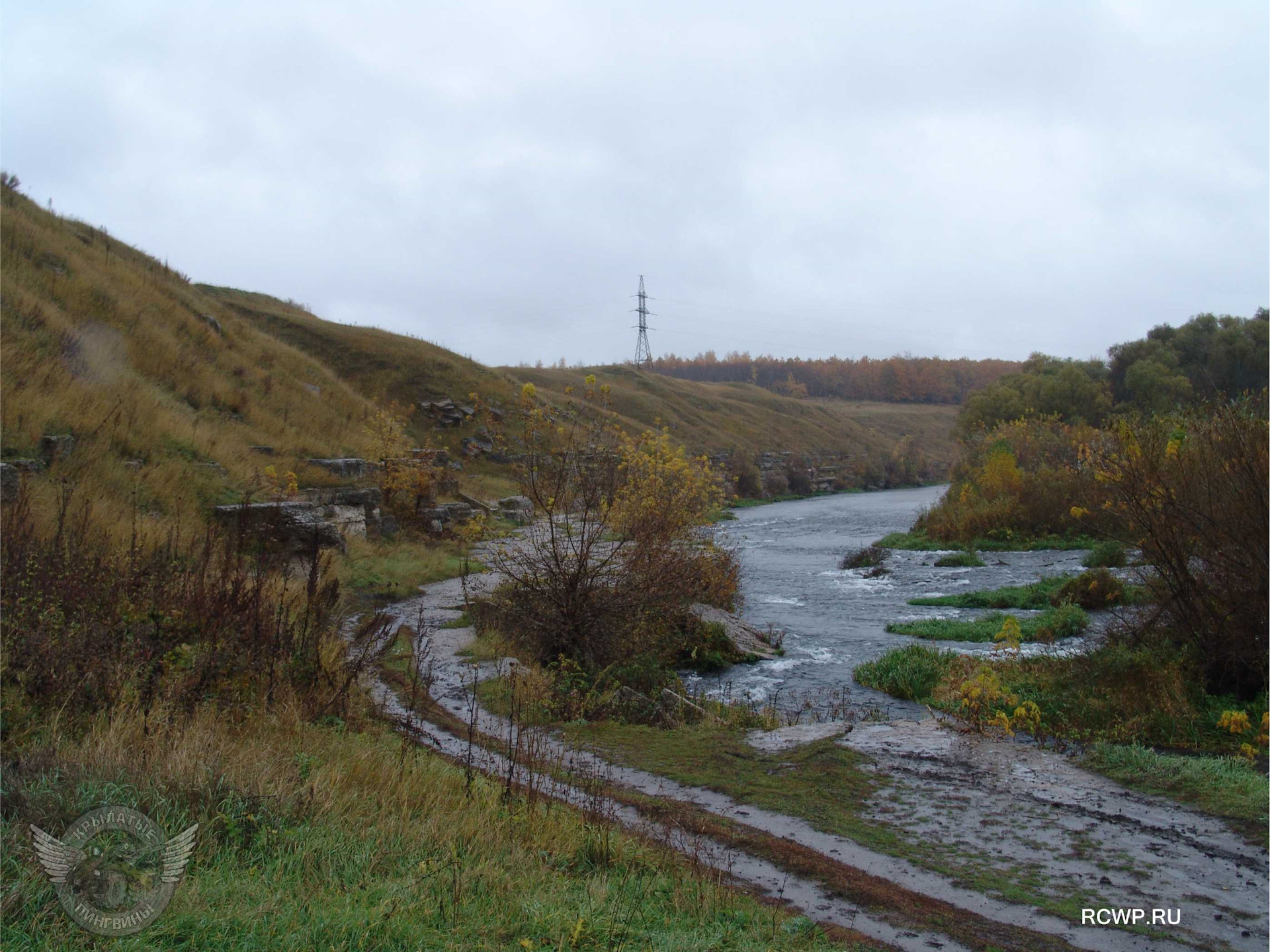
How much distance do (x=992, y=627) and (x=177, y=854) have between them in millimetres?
13252

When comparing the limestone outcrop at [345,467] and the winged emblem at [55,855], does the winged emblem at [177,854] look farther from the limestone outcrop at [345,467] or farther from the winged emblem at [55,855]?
the limestone outcrop at [345,467]

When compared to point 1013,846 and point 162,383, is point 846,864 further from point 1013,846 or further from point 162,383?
Answer: point 162,383

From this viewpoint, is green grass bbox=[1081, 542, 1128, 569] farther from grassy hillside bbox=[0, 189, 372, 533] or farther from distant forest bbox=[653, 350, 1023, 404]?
distant forest bbox=[653, 350, 1023, 404]

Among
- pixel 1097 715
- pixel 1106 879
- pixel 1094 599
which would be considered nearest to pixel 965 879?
pixel 1106 879

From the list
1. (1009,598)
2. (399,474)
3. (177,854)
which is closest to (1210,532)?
(1009,598)

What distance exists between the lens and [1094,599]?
14.4 meters

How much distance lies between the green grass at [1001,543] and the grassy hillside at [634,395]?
9606mm

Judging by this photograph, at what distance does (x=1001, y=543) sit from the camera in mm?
25234

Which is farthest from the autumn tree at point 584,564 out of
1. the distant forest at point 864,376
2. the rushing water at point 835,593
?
the distant forest at point 864,376

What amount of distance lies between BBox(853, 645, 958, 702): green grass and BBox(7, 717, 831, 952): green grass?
6756 millimetres

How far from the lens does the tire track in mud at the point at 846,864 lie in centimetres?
404

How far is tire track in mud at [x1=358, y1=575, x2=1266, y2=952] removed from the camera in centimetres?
404

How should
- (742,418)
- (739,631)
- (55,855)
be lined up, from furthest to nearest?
(742,418), (739,631), (55,855)

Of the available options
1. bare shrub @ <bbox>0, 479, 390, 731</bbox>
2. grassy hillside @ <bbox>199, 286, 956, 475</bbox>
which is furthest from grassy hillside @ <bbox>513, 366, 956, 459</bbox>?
bare shrub @ <bbox>0, 479, 390, 731</bbox>
